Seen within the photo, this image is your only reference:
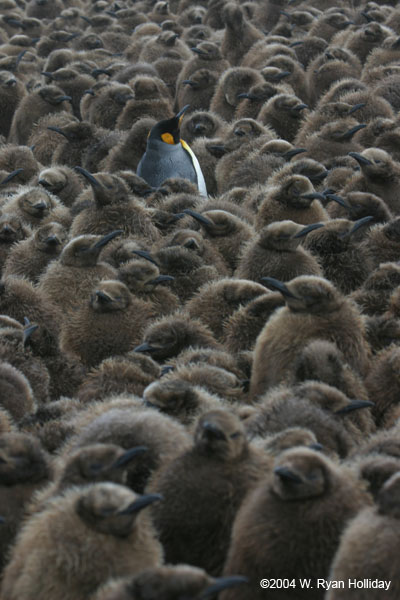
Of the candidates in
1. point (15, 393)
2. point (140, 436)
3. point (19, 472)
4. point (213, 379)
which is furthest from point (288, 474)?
point (15, 393)

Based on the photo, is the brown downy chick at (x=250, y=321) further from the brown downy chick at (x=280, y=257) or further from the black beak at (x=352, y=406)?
the black beak at (x=352, y=406)

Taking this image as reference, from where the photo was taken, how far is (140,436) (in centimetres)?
362

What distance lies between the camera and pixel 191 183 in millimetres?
8016

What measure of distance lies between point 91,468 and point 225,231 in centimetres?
333

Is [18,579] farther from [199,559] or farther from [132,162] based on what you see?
[132,162]

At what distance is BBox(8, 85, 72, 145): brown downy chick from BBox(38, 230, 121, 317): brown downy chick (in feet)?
15.5

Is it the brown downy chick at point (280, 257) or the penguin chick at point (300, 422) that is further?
the brown downy chick at point (280, 257)

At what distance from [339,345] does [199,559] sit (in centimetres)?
154

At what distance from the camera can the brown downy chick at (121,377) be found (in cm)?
447

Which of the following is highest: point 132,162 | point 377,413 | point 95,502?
point 95,502

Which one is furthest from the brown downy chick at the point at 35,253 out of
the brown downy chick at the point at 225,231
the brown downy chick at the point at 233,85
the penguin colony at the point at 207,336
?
the brown downy chick at the point at 233,85

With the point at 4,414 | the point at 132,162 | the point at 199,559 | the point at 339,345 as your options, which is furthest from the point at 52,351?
the point at 132,162

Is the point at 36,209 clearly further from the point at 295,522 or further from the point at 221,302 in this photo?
the point at 295,522

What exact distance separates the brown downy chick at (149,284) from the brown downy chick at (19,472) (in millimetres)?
1980
